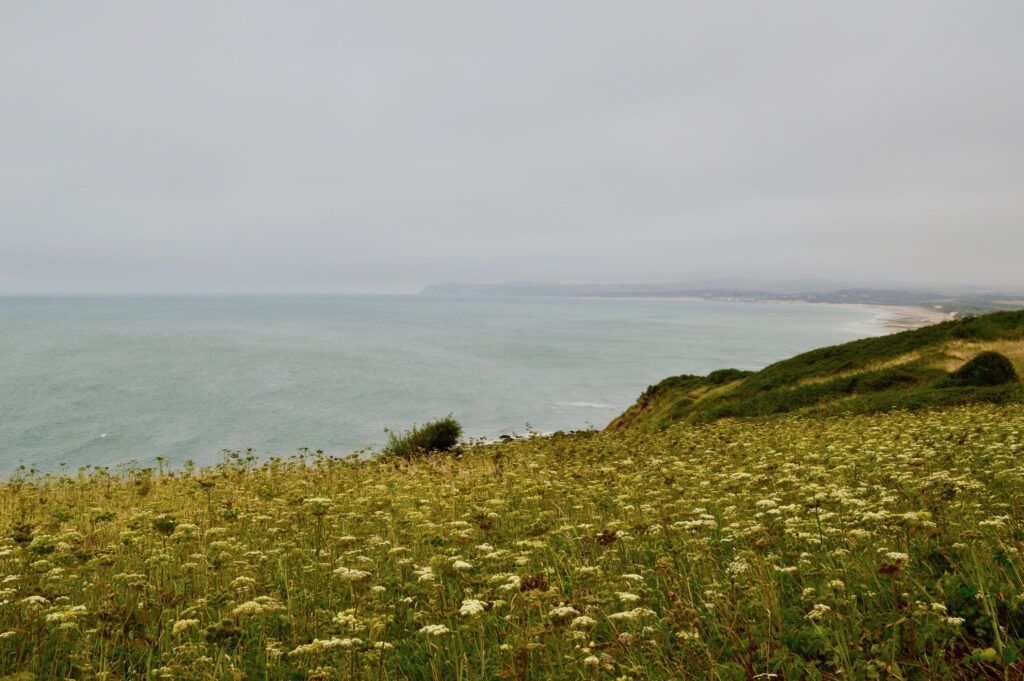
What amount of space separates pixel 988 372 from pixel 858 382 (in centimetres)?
646

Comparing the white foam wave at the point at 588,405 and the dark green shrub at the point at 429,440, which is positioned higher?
the dark green shrub at the point at 429,440

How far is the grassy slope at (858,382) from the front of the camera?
2620 centimetres

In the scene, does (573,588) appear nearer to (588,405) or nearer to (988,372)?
(988,372)

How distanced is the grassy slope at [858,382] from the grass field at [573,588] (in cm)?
1932

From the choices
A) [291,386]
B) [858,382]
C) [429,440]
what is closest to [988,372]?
[858,382]

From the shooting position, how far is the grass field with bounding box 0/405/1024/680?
13.4ft

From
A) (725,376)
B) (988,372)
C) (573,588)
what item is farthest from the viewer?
(725,376)

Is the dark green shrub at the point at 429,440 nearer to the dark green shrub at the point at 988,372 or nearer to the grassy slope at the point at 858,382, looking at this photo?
the grassy slope at the point at 858,382

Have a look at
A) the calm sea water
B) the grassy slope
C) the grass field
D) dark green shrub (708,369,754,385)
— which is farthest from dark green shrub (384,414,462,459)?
dark green shrub (708,369,754,385)

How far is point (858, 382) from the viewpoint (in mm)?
31969

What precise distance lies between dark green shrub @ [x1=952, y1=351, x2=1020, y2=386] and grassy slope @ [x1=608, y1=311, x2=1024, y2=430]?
1.18 metres

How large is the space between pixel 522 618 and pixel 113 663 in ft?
11.7

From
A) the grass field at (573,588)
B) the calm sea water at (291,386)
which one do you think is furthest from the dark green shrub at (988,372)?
the calm sea water at (291,386)

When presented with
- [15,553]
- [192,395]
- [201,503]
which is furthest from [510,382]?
[15,553]
